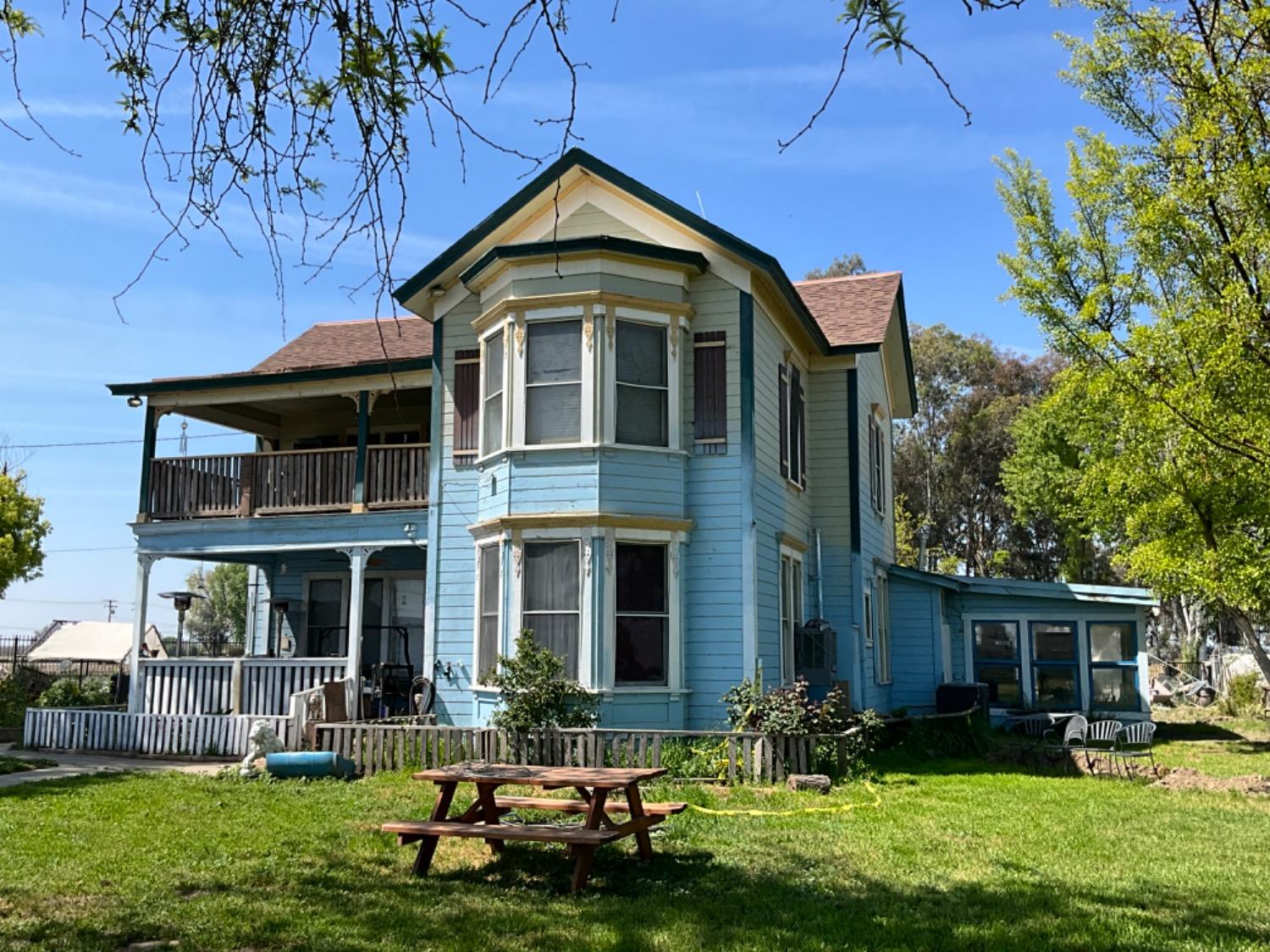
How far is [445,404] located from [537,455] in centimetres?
257

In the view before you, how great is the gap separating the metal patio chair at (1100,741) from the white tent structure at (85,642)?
3418 cm

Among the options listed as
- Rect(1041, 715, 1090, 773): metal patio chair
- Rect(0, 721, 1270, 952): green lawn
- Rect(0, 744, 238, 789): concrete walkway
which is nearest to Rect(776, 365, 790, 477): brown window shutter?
Rect(1041, 715, 1090, 773): metal patio chair

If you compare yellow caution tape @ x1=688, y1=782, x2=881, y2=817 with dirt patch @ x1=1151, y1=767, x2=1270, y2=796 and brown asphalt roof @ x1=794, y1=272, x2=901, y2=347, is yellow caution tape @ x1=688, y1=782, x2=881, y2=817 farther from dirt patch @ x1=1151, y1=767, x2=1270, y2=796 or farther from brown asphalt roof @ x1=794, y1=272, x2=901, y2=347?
brown asphalt roof @ x1=794, y1=272, x2=901, y2=347

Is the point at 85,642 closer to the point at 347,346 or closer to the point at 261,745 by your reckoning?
the point at 347,346

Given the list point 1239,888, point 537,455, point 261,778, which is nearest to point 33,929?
point 261,778

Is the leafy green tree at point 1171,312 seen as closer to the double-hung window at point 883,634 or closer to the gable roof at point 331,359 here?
the double-hung window at point 883,634

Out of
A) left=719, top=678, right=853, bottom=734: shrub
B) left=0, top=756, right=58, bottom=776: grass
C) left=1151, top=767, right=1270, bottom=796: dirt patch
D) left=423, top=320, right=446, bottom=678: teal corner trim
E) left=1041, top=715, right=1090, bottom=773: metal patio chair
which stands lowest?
left=1151, top=767, right=1270, bottom=796: dirt patch

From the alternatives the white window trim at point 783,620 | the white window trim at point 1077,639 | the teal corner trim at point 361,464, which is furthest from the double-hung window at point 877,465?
the teal corner trim at point 361,464

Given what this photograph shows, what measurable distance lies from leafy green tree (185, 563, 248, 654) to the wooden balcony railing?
49241 millimetres

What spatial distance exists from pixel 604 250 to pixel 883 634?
10529 mm

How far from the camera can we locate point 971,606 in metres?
22.5

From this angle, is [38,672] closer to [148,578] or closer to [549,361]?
[148,578]

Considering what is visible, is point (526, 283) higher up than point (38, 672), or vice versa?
point (526, 283)

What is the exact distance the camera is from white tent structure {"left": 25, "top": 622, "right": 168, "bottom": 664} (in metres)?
42.0
